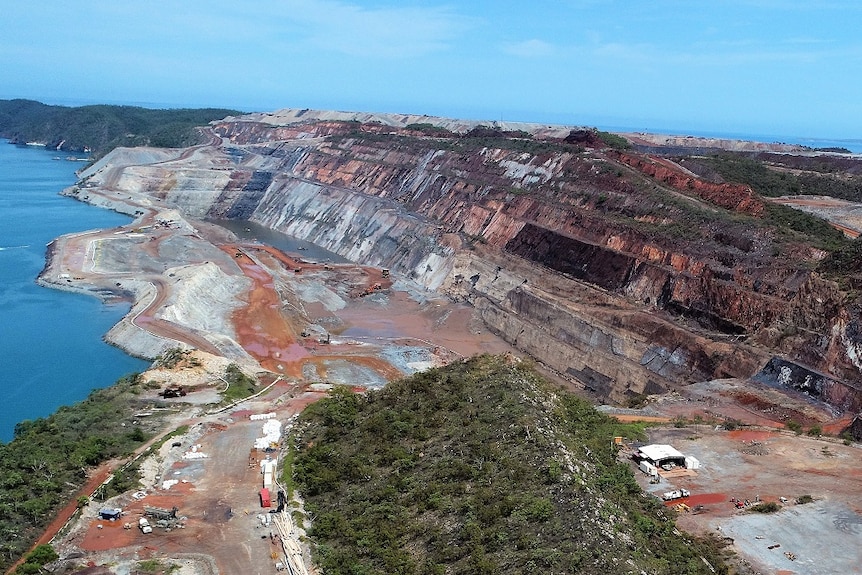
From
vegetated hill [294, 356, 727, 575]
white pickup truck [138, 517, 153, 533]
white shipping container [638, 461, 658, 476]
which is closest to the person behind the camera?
vegetated hill [294, 356, 727, 575]

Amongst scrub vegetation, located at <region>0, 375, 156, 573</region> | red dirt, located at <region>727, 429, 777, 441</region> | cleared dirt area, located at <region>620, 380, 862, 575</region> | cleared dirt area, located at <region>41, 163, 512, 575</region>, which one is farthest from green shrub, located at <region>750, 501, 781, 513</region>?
scrub vegetation, located at <region>0, 375, 156, 573</region>

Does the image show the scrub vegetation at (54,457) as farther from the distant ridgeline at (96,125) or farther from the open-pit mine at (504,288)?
the distant ridgeline at (96,125)

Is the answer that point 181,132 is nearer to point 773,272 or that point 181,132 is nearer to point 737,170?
point 737,170

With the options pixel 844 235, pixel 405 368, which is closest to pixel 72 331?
pixel 405 368

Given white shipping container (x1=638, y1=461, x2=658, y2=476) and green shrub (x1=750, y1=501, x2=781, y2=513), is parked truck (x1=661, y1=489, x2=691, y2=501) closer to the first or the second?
white shipping container (x1=638, y1=461, x2=658, y2=476)

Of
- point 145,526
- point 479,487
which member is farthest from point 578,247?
point 145,526

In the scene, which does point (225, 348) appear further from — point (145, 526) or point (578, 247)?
point (578, 247)

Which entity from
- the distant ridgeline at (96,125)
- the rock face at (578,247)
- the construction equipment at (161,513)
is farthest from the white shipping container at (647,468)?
the distant ridgeline at (96,125)
